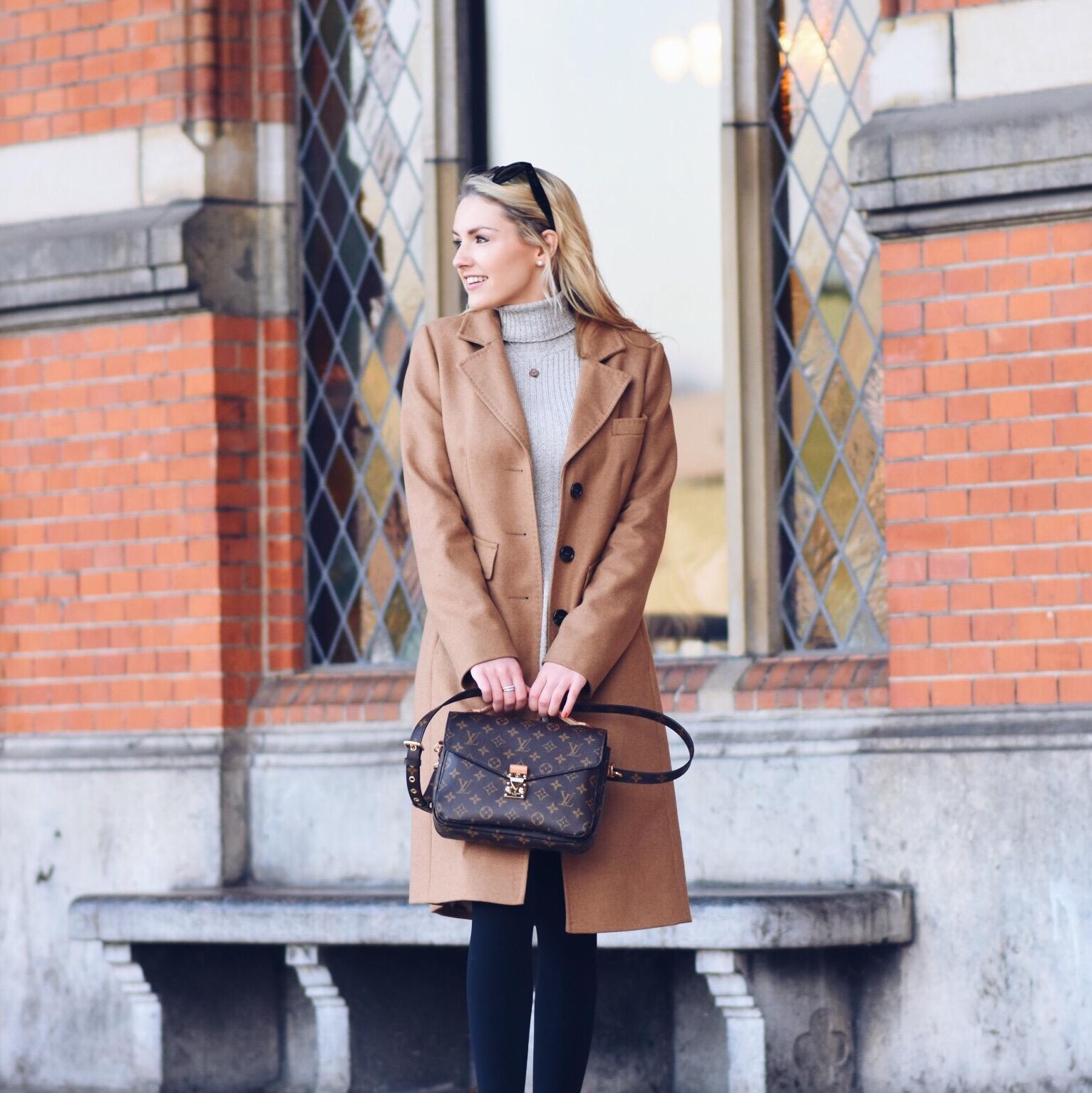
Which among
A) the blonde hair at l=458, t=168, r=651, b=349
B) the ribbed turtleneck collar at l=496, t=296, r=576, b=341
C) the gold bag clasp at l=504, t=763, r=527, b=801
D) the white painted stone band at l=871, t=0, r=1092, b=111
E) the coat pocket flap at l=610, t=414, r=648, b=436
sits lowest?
the gold bag clasp at l=504, t=763, r=527, b=801

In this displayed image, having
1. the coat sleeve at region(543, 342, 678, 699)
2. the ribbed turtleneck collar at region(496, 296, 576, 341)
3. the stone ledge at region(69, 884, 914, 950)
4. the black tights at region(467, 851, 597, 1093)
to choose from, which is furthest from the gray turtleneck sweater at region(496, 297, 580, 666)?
the stone ledge at region(69, 884, 914, 950)

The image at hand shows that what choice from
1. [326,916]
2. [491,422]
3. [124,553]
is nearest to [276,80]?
[124,553]

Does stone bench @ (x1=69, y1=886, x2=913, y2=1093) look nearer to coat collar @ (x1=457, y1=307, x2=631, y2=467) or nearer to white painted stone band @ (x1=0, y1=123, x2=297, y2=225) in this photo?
coat collar @ (x1=457, y1=307, x2=631, y2=467)

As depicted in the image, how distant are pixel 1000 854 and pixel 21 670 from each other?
3.38 metres

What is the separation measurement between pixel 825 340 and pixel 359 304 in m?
1.68

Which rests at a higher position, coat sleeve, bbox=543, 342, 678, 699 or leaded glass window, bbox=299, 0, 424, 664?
leaded glass window, bbox=299, 0, 424, 664

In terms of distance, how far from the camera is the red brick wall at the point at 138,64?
23.5 feet

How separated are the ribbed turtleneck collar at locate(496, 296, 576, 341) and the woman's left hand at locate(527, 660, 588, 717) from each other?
72cm

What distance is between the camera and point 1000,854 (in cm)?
572

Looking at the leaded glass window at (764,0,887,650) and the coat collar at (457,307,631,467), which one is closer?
the coat collar at (457,307,631,467)

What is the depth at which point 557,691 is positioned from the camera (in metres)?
4.18

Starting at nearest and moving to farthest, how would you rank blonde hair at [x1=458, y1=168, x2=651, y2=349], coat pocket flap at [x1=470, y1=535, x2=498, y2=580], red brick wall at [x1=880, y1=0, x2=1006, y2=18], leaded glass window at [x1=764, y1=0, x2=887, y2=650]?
coat pocket flap at [x1=470, y1=535, x2=498, y2=580] < blonde hair at [x1=458, y1=168, x2=651, y2=349] < red brick wall at [x1=880, y1=0, x2=1006, y2=18] < leaded glass window at [x1=764, y1=0, x2=887, y2=650]

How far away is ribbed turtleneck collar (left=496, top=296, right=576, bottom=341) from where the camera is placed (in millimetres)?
4492

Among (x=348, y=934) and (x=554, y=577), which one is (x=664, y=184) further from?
(x=554, y=577)
